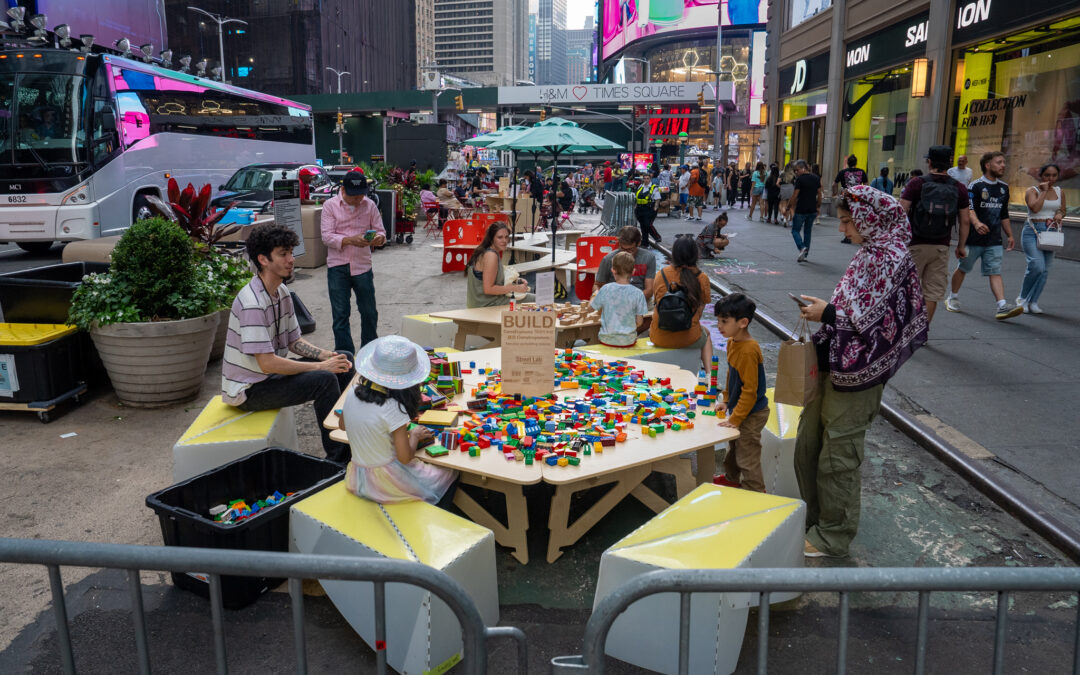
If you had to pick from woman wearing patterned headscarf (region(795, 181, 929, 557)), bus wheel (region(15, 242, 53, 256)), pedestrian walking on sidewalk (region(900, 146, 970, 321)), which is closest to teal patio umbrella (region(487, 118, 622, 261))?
pedestrian walking on sidewalk (region(900, 146, 970, 321))

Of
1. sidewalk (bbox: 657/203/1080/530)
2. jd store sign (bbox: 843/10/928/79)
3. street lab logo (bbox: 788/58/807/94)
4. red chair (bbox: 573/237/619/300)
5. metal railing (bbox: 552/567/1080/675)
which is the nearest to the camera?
metal railing (bbox: 552/567/1080/675)

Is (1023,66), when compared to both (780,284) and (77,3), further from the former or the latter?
(77,3)

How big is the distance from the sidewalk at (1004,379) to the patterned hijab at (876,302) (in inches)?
68.8

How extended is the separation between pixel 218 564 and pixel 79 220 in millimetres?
15138

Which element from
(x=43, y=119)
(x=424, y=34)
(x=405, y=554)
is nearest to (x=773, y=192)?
(x=43, y=119)

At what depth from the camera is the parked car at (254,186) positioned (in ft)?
59.1

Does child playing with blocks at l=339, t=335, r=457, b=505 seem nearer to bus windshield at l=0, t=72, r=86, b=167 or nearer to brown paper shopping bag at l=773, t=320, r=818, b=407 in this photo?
brown paper shopping bag at l=773, t=320, r=818, b=407

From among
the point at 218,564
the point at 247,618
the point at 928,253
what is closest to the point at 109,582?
the point at 247,618

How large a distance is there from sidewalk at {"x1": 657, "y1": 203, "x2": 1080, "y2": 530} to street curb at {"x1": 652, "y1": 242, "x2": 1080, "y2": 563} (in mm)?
117

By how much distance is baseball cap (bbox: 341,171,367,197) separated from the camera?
7395 millimetres

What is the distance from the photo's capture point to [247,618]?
11.8 ft

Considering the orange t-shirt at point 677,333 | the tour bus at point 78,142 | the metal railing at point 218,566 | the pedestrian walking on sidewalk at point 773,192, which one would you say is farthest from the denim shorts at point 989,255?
the pedestrian walking on sidewalk at point 773,192

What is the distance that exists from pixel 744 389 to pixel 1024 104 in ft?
48.6

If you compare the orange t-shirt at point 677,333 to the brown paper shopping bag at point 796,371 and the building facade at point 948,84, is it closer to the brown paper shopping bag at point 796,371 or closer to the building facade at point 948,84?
the brown paper shopping bag at point 796,371
